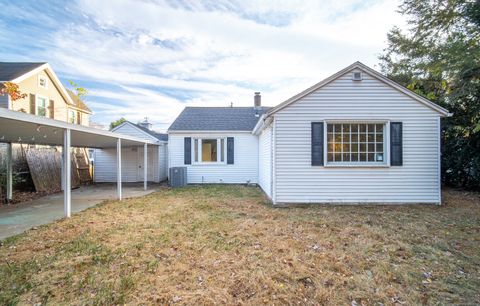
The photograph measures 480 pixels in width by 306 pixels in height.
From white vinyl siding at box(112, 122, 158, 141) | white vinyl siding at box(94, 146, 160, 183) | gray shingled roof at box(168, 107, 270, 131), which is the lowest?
white vinyl siding at box(94, 146, 160, 183)

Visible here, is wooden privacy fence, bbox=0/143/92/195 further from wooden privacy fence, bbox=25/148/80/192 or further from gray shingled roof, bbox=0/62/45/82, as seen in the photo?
gray shingled roof, bbox=0/62/45/82

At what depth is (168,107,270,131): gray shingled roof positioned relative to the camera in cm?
1287

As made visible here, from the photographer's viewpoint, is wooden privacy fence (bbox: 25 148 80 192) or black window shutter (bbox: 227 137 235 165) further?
black window shutter (bbox: 227 137 235 165)

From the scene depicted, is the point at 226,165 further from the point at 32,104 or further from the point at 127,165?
the point at 32,104

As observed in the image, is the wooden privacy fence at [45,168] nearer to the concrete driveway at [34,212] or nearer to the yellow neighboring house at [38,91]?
the concrete driveway at [34,212]

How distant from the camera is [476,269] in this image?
348 centimetres

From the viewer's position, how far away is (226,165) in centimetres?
1275

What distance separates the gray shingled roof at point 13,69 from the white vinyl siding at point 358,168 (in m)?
15.9

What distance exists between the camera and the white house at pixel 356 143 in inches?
294

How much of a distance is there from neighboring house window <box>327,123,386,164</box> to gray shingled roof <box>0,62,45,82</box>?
17102 millimetres

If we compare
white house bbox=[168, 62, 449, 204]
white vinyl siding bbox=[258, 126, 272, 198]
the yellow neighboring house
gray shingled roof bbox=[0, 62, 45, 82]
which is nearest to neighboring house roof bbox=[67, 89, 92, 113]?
the yellow neighboring house

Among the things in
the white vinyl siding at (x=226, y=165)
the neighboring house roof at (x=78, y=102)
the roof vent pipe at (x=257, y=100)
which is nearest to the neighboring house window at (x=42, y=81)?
the neighboring house roof at (x=78, y=102)

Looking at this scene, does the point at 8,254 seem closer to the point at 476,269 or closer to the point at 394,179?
the point at 476,269

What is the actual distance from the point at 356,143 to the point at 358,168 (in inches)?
31.7
